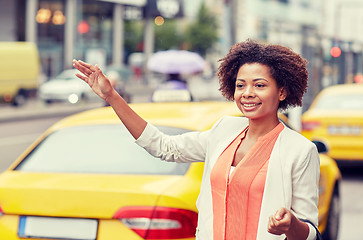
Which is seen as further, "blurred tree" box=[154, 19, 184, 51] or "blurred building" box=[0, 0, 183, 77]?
"blurred tree" box=[154, 19, 184, 51]

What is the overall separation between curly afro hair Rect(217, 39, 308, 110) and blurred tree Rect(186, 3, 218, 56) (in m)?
73.1

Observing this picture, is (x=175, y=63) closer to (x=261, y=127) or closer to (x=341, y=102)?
(x=341, y=102)

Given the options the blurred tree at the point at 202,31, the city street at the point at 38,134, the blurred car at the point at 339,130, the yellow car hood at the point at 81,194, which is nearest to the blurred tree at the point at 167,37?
the blurred tree at the point at 202,31

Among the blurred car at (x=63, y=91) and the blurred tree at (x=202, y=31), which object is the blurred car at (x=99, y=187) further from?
the blurred tree at (x=202, y=31)

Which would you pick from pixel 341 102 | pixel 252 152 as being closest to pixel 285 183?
pixel 252 152

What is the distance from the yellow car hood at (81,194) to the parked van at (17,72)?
25.5 metres

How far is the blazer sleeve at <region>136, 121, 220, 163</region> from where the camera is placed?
3023 millimetres

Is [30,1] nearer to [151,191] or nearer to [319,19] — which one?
[151,191]

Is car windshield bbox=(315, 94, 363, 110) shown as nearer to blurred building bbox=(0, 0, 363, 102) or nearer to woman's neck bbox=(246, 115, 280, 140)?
woman's neck bbox=(246, 115, 280, 140)

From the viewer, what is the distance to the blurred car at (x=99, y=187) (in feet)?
12.3

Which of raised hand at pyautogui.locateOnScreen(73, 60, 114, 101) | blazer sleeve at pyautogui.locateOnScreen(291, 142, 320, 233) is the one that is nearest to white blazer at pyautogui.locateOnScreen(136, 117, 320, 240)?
blazer sleeve at pyautogui.locateOnScreen(291, 142, 320, 233)

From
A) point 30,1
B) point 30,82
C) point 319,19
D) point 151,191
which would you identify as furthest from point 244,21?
point 151,191

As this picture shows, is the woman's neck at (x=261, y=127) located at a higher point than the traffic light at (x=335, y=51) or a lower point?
higher

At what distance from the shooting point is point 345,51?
2594cm
